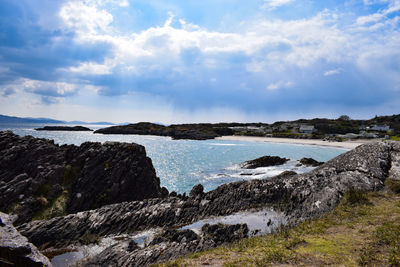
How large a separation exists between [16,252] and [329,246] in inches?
553

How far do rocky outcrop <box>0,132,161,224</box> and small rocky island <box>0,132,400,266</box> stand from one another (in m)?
0.10

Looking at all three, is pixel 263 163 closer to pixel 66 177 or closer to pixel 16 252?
pixel 66 177

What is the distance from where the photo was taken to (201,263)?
955 centimetres

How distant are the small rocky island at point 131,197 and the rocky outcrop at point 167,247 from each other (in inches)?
2.3

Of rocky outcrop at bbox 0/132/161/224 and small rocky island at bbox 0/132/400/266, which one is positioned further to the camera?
rocky outcrop at bbox 0/132/161/224

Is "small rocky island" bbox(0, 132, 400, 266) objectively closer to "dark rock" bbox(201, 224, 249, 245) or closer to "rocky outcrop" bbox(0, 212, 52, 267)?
"dark rock" bbox(201, 224, 249, 245)

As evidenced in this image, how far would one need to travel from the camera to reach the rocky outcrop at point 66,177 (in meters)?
20.5

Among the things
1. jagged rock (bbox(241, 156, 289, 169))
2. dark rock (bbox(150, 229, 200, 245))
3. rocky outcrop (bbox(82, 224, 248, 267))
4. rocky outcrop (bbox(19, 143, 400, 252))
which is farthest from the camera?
jagged rock (bbox(241, 156, 289, 169))

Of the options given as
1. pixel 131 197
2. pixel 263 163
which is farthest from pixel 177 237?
pixel 263 163

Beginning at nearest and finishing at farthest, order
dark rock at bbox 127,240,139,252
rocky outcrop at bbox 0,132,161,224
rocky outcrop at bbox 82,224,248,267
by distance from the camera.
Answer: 1. rocky outcrop at bbox 82,224,248,267
2. dark rock at bbox 127,240,139,252
3. rocky outcrop at bbox 0,132,161,224

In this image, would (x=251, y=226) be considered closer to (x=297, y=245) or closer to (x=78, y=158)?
(x=297, y=245)

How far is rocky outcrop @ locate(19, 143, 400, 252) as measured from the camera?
17042mm

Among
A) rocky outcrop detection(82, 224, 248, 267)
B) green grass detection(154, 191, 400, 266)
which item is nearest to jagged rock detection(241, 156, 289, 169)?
green grass detection(154, 191, 400, 266)

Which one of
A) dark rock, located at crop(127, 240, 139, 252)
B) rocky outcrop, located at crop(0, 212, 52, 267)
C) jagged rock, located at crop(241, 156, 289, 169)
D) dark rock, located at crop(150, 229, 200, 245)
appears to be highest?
rocky outcrop, located at crop(0, 212, 52, 267)
